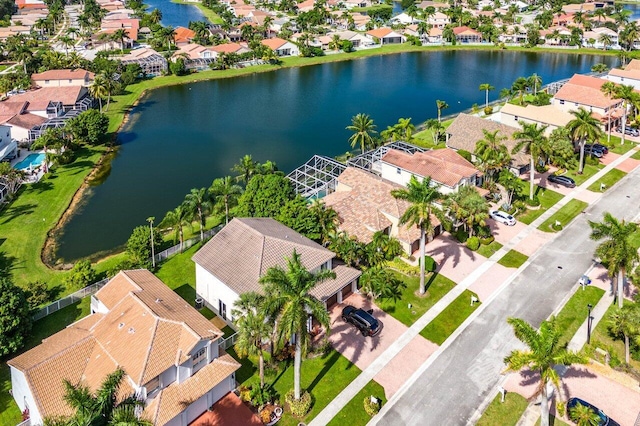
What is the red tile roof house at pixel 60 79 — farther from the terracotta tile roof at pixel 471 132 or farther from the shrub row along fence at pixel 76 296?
the terracotta tile roof at pixel 471 132

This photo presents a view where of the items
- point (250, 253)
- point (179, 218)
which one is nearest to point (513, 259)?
point (250, 253)

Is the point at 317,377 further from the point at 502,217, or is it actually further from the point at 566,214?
the point at 566,214

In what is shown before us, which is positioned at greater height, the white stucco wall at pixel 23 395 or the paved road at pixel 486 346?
the white stucco wall at pixel 23 395

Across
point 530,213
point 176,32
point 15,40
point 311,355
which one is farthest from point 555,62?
point 15,40

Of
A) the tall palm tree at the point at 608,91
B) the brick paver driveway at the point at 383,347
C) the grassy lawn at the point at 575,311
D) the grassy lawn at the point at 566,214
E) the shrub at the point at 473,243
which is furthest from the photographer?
the tall palm tree at the point at 608,91

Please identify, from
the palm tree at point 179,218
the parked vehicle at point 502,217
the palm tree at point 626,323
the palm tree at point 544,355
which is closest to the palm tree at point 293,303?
the palm tree at point 544,355

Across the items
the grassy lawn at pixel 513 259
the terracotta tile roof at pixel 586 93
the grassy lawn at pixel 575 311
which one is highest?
the terracotta tile roof at pixel 586 93

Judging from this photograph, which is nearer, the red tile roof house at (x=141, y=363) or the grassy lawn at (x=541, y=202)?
the red tile roof house at (x=141, y=363)
